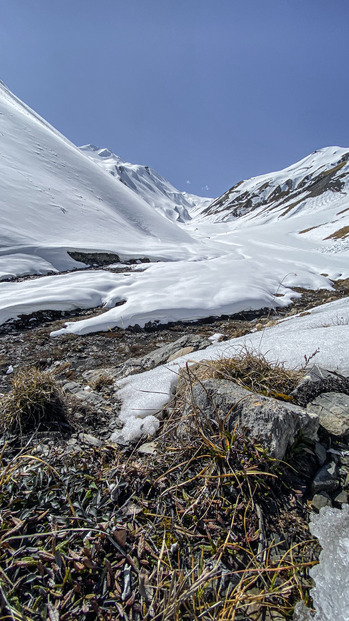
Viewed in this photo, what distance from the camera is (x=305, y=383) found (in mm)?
2186

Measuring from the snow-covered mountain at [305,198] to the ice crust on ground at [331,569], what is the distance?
141 ft

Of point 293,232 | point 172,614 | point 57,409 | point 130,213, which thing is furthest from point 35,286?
point 293,232

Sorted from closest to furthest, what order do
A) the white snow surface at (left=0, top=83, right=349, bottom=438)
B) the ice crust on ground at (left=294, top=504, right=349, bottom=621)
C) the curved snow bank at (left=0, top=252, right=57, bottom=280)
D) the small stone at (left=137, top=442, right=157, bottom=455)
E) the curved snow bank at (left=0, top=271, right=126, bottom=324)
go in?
the ice crust on ground at (left=294, top=504, right=349, bottom=621)
the small stone at (left=137, top=442, right=157, bottom=455)
the white snow surface at (left=0, top=83, right=349, bottom=438)
the curved snow bank at (left=0, top=271, right=126, bottom=324)
the curved snow bank at (left=0, top=252, right=57, bottom=280)

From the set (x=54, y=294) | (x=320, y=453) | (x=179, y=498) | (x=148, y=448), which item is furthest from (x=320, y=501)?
(x=54, y=294)

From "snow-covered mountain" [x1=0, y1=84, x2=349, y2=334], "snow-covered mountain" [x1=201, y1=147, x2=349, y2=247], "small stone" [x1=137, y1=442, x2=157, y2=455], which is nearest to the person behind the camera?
"small stone" [x1=137, y1=442, x2=157, y2=455]

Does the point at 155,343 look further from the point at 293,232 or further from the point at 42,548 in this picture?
the point at 293,232

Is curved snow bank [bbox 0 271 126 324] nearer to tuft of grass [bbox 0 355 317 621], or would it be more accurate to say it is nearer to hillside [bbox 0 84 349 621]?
hillside [bbox 0 84 349 621]

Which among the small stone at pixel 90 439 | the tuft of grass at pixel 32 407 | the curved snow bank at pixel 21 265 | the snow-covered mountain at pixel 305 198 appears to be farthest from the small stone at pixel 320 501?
the snow-covered mountain at pixel 305 198

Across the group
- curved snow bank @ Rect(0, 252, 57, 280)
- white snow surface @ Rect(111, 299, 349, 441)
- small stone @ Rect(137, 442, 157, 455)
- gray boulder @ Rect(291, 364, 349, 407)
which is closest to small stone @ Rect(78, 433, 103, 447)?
white snow surface @ Rect(111, 299, 349, 441)

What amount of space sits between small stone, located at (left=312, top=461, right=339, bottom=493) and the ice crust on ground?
0.10m

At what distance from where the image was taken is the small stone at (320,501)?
146cm

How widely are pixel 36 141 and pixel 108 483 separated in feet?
136

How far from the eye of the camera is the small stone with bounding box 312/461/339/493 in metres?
1.53

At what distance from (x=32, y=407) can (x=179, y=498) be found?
1.40m
